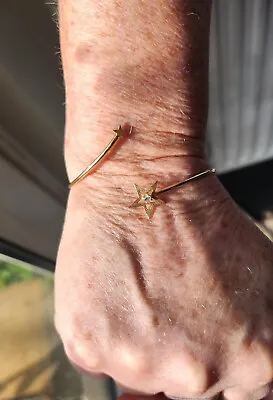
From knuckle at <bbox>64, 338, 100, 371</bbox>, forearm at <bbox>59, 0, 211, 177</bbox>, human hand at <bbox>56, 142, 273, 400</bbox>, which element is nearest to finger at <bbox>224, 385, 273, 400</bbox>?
human hand at <bbox>56, 142, 273, 400</bbox>

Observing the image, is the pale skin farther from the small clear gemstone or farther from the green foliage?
the green foliage

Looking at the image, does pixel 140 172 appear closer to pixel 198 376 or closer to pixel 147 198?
pixel 147 198

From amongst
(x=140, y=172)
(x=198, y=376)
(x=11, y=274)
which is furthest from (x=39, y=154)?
(x=198, y=376)

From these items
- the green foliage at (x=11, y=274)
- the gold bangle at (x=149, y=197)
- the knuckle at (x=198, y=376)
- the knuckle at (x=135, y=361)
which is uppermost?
the gold bangle at (x=149, y=197)

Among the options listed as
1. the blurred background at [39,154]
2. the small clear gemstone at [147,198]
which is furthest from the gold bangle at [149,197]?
the blurred background at [39,154]

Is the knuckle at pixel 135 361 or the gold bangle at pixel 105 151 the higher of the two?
the gold bangle at pixel 105 151

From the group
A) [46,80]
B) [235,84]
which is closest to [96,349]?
[46,80]

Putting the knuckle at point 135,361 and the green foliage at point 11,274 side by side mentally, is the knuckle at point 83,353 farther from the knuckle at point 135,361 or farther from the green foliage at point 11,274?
the green foliage at point 11,274
